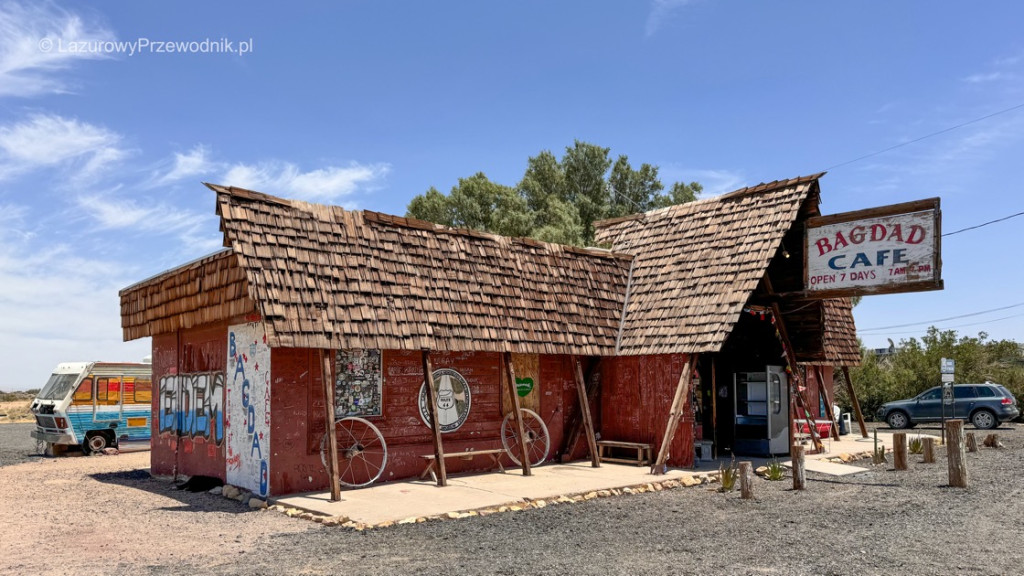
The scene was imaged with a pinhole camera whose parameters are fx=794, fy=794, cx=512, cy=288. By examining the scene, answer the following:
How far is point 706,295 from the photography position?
579 inches

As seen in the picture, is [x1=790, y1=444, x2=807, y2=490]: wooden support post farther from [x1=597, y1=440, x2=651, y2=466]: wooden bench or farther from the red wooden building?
[x1=597, y1=440, x2=651, y2=466]: wooden bench

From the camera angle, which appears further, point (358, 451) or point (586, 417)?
point (586, 417)

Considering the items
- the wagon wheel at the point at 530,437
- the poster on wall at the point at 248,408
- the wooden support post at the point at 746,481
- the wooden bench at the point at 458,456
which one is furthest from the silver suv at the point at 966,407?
the poster on wall at the point at 248,408

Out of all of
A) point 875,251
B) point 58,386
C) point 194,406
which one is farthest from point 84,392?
point 875,251

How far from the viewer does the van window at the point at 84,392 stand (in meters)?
19.6

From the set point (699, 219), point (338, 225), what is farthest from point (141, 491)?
point (699, 219)

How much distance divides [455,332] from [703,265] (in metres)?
5.45

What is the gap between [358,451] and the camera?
11992 millimetres

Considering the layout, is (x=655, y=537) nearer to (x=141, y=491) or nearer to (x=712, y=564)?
(x=712, y=564)

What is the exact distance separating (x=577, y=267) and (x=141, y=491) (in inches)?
352

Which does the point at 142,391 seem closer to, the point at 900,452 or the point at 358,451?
the point at 358,451

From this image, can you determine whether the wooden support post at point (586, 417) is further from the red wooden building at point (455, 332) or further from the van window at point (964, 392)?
the van window at point (964, 392)

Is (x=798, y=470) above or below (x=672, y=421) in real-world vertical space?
below

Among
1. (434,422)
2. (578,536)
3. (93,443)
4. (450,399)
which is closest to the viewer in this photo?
(578,536)
